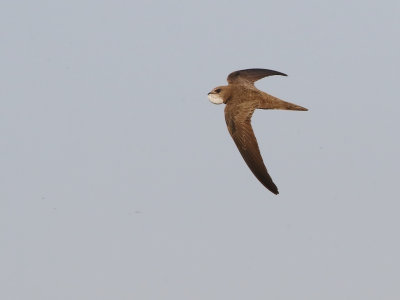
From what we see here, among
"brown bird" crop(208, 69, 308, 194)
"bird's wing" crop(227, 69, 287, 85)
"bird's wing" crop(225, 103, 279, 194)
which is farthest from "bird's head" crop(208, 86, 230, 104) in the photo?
"bird's wing" crop(227, 69, 287, 85)

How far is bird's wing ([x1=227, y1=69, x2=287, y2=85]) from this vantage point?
98.6ft

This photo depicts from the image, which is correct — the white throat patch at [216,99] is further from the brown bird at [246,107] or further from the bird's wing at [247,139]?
the bird's wing at [247,139]

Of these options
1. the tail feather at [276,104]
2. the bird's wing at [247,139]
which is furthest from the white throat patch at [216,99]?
the tail feather at [276,104]

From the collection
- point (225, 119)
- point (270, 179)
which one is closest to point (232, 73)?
point (225, 119)

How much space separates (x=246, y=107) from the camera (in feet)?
91.2

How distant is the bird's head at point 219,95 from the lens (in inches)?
1132

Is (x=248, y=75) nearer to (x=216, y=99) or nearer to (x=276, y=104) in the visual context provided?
(x=216, y=99)

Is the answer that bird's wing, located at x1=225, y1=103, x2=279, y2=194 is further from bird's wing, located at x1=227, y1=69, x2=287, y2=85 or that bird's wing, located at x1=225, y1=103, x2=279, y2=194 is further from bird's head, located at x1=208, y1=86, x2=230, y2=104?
bird's wing, located at x1=227, y1=69, x2=287, y2=85

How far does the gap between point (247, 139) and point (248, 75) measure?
4433 millimetres

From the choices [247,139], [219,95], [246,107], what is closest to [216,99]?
[219,95]

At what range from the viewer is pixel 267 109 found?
2823cm

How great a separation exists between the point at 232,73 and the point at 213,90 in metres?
2.00

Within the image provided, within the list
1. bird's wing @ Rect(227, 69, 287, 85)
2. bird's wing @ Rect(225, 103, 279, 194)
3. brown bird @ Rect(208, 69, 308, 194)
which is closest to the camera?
bird's wing @ Rect(225, 103, 279, 194)

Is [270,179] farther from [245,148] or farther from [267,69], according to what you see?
[267,69]
